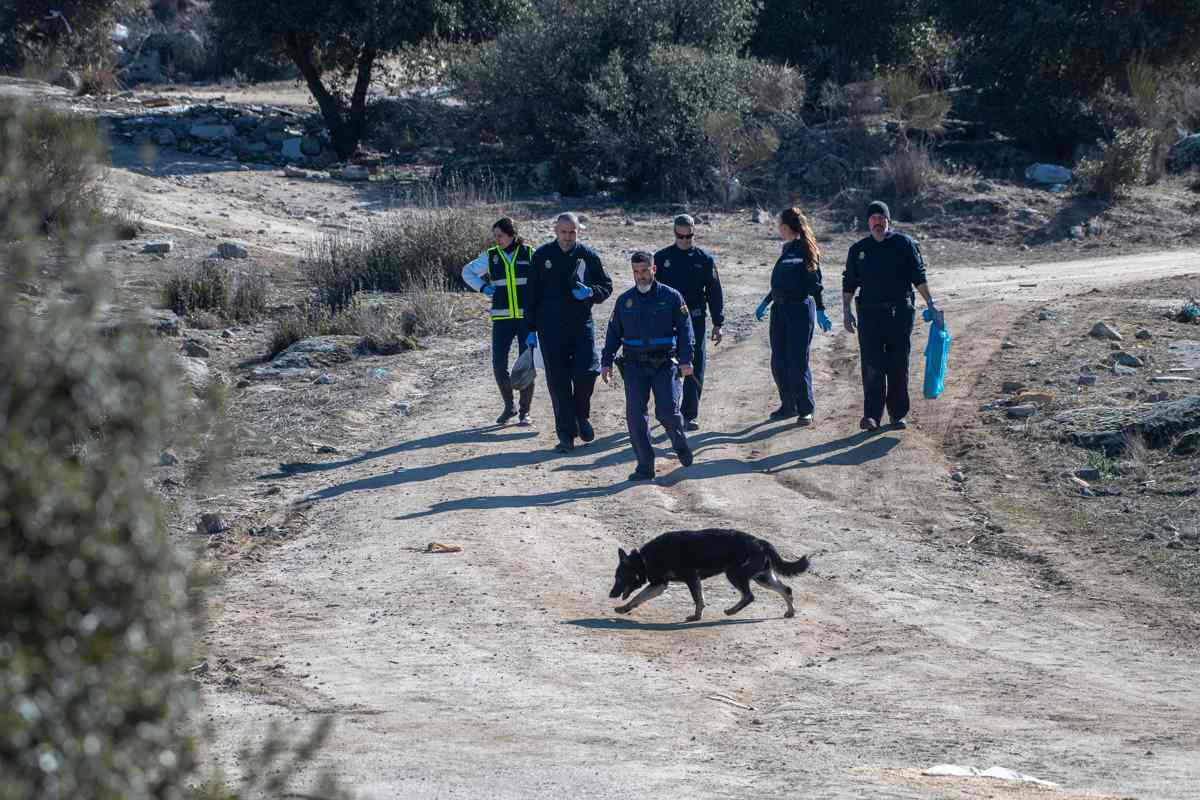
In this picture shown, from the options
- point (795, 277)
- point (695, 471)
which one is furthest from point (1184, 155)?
point (695, 471)

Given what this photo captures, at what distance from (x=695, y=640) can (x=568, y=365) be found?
4.80 meters

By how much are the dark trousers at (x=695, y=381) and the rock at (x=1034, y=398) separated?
10.8 feet

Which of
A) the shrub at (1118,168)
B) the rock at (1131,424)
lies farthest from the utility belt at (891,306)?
the shrub at (1118,168)

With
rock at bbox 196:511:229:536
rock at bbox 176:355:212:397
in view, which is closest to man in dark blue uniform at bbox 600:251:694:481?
rock at bbox 196:511:229:536

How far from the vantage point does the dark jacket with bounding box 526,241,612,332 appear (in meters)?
12.8

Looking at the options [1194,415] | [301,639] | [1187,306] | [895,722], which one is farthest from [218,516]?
[1187,306]

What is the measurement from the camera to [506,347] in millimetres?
13922

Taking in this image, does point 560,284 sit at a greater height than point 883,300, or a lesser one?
greater

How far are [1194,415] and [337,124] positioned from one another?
84.7 ft

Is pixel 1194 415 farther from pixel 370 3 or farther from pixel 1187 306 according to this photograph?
pixel 370 3

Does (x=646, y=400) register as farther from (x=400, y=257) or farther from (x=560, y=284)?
(x=400, y=257)

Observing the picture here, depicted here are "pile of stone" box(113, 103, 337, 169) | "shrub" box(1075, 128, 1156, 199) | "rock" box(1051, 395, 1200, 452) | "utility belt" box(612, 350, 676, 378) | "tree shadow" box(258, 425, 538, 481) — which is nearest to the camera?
"utility belt" box(612, 350, 676, 378)

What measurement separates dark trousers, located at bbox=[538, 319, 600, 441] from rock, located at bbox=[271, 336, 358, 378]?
5.28m

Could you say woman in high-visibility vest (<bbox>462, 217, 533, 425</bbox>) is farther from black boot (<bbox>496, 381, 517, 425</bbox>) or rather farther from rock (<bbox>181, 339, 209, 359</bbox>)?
rock (<bbox>181, 339, 209, 359</bbox>)
